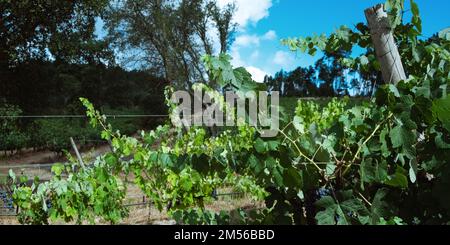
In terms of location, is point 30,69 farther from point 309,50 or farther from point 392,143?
point 392,143

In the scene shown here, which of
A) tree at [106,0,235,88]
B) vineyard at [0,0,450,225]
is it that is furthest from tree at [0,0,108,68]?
vineyard at [0,0,450,225]

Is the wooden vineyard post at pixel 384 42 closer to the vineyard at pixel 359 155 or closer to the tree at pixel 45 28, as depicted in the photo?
the vineyard at pixel 359 155

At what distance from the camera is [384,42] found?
1570 mm

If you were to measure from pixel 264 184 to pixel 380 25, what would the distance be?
754 millimetres

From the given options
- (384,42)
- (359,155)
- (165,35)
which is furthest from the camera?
(165,35)

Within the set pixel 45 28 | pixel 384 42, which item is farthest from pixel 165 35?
pixel 384 42

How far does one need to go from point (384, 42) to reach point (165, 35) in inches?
738

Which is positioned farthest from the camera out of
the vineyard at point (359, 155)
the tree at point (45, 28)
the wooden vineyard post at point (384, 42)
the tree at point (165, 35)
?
the tree at point (165, 35)

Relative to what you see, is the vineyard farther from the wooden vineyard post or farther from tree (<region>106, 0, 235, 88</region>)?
tree (<region>106, 0, 235, 88</region>)

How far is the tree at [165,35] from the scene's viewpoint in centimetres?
1948

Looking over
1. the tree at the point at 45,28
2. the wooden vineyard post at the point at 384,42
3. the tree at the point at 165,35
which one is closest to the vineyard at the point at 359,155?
the wooden vineyard post at the point at 384,42

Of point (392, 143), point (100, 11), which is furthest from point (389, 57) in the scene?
point (100, 11)

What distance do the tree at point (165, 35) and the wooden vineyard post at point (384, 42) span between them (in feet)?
57.3

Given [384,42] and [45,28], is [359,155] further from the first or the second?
[45,28]
